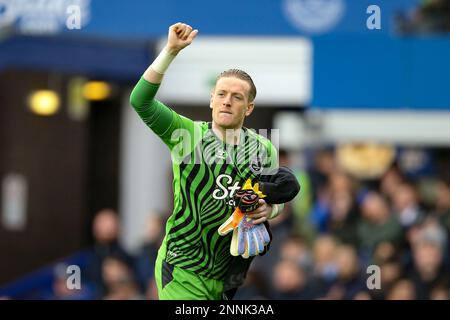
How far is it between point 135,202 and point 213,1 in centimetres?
654

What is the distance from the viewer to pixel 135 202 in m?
17.7

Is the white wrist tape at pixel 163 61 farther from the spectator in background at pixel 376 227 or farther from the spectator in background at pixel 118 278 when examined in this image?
the spectator in background at pixel 376 227

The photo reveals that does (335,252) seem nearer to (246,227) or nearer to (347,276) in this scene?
(347,276)

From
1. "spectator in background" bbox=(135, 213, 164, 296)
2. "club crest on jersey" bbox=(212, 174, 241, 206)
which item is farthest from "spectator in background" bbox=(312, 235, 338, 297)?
"club crest on jersey" bbox=(212, 174, 241, 206)

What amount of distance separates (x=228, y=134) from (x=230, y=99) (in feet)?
0.89

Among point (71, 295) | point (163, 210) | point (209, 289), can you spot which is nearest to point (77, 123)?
point (163, 210)

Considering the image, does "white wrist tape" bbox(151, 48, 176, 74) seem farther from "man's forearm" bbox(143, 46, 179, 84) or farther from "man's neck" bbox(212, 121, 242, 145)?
"man's neck" bbox(212, 121, 242, 145)

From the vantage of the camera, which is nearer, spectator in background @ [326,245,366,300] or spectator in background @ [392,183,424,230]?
spectator in background @ [326,245,366,300]

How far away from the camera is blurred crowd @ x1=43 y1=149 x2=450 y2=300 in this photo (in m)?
10.9

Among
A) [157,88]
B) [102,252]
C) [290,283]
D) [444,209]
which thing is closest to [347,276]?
[290,283]

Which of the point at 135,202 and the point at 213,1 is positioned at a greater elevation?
the point at 213,1

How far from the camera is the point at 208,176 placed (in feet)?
21.3

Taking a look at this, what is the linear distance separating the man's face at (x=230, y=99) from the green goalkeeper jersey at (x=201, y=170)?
232 millimetres
